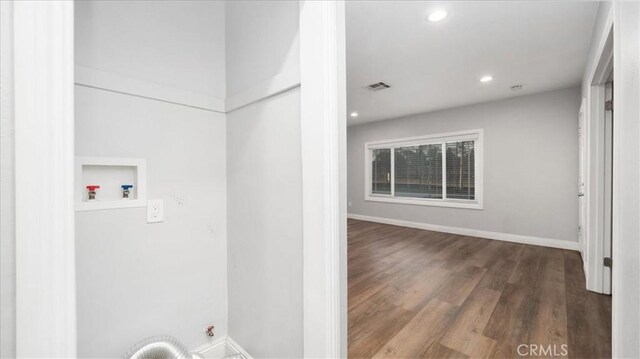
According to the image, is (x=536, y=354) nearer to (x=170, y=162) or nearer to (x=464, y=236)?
(x=170, y=162)

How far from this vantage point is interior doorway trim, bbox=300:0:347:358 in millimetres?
991

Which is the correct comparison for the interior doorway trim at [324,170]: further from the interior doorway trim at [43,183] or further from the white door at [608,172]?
the white door at [608,172]

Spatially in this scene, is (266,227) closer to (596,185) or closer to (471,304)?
(471,304)

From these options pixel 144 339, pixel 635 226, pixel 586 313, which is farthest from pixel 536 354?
pixel 144 339

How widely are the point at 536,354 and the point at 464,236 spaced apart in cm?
340

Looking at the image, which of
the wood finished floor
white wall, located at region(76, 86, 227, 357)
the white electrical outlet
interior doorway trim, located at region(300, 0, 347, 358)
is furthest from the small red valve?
the wood finished floor

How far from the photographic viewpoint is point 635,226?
85 centimetres

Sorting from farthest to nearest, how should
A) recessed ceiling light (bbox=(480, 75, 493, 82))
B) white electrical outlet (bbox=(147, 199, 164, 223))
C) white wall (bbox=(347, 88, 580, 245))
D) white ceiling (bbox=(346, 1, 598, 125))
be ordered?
white wall (bbox=(347, 88, 580, 245)) < recessed ceiling light (bbox=(480, 75, 493, 82)) < white ceiling (bbox=(346, 1, 598, 125)) < white electrical outlet (bbox=(147, 199, 164, 223))

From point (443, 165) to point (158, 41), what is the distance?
211 inches

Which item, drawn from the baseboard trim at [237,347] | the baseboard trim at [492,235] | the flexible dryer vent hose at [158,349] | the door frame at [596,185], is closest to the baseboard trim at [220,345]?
the baseboard trim at [237,347]

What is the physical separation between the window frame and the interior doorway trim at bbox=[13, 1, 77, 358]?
5.54 m

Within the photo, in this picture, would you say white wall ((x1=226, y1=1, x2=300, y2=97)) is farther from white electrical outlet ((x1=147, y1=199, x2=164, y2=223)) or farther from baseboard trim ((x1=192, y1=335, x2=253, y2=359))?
baseboard trim ((x1=192, y1=335, x2=253, y2=359))

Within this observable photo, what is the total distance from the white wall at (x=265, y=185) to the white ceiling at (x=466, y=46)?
1.11m

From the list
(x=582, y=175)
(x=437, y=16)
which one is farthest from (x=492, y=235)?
(x=437, y=16)
